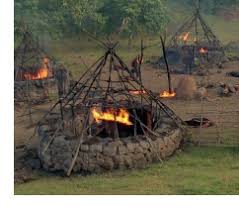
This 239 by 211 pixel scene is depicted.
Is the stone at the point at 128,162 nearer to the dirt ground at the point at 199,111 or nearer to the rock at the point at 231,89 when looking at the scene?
the dirt ground at the point at 199,111

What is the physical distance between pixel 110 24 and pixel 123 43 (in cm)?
205

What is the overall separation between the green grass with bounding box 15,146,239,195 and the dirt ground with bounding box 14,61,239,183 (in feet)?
3.53

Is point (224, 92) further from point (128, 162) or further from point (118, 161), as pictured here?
point (118, 161)

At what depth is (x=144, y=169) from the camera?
42.1 feet

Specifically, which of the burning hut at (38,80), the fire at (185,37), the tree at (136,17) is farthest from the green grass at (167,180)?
the tree at (136,17)

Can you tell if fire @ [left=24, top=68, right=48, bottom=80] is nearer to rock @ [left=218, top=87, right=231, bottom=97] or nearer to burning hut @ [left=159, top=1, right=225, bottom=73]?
burning hut @ [left=159, top=1, right=225, bottom=73]

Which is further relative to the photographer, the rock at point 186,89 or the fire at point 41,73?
the fire at point 41,73

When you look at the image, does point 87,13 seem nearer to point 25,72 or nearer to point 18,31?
point 18,31

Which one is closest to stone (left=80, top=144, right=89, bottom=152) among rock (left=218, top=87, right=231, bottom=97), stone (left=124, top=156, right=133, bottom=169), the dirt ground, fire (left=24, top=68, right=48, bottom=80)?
stone (left=124, top=156, right=133, bottom=169)

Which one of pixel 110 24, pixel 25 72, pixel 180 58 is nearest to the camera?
pixel 25 72

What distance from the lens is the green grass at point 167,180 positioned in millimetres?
11047

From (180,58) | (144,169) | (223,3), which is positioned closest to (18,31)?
(180,58)

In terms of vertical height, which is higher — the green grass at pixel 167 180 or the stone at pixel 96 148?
the stone at pixel 96 148

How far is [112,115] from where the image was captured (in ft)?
47.4
